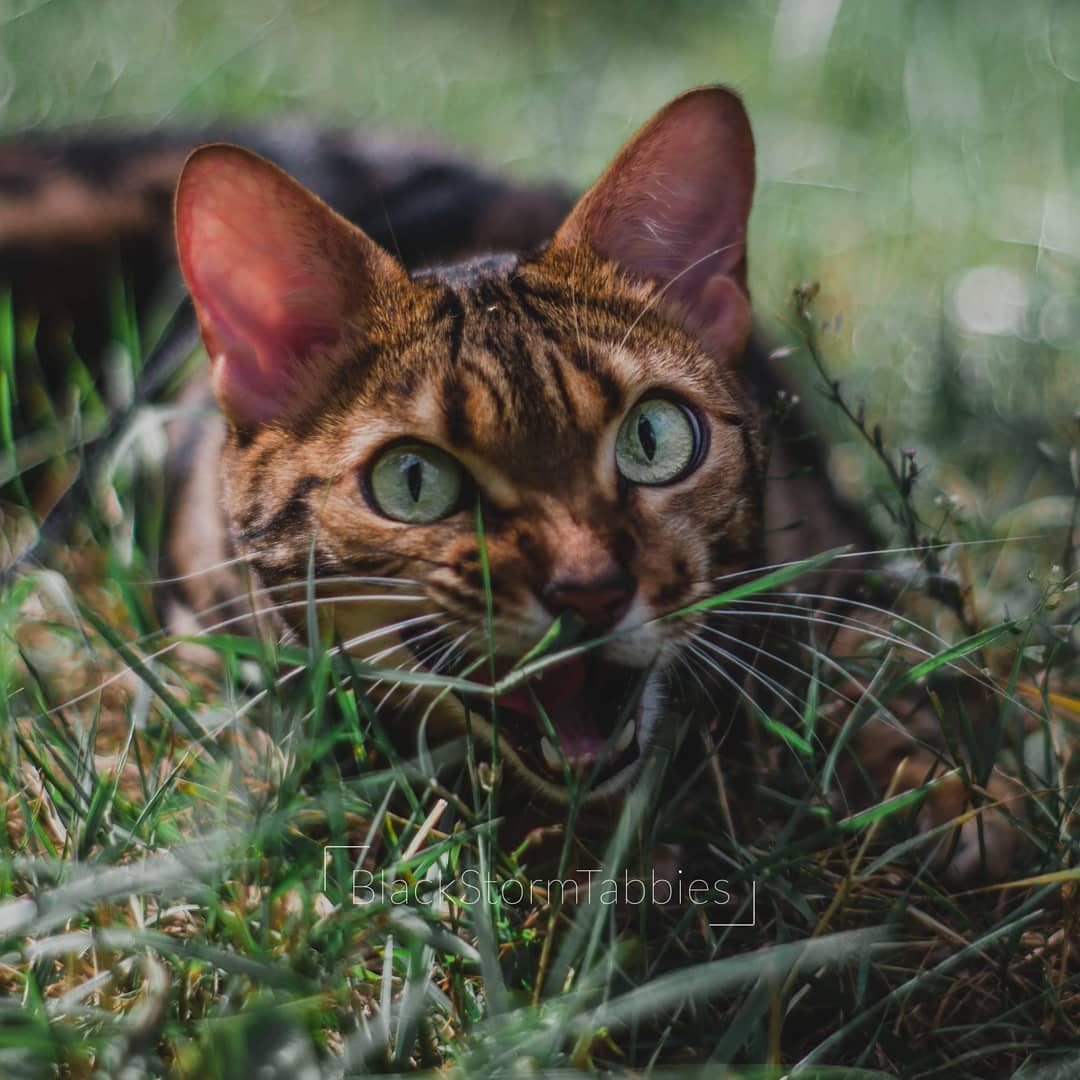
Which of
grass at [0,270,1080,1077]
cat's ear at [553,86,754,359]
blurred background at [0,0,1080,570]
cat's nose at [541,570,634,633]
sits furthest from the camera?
blurred background at [0,0,1080,570]

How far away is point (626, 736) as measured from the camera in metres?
1.41

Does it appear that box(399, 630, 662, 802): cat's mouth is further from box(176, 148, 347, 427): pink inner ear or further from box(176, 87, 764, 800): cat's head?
box(176, 148, 347, 427): pink inner ear

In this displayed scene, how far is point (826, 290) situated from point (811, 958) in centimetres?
241

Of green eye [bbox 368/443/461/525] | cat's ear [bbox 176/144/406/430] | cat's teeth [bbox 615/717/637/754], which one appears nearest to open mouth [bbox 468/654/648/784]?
cat's teeth [bbox 615/717/637/754]

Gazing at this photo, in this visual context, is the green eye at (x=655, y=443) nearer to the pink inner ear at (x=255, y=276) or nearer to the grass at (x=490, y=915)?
the grass at (x=490, y=915)

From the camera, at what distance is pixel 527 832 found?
5.02 feet

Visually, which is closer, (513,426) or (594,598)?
(594,598)

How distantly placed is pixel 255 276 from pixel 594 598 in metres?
0.71

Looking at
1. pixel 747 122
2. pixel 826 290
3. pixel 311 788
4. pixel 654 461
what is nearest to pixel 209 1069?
pixel 311 788

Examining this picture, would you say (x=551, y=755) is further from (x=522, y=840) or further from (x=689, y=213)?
(x=689, y=213)

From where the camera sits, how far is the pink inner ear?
5.26ft

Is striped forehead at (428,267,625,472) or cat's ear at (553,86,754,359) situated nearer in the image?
striped forehead at (428,267,625,472)

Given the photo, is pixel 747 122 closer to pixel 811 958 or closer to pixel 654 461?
pixel 654 461

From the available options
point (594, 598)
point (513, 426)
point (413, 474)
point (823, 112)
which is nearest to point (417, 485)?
point (413, 474)
